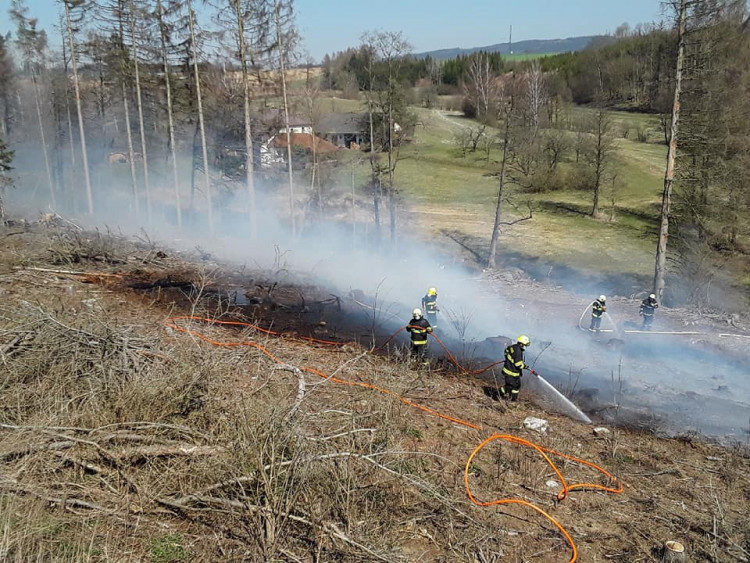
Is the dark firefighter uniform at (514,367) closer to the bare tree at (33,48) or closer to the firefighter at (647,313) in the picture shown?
the firefighter at (647,313)

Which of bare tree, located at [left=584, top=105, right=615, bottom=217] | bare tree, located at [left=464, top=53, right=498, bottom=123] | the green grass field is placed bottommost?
the green grass field

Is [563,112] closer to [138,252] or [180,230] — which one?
[180,230]

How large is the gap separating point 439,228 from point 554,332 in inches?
734

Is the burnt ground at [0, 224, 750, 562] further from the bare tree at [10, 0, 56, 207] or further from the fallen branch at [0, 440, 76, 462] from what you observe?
the bare tree at [10, 0, 56, 207]

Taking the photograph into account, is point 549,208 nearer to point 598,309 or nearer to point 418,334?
point 598,309

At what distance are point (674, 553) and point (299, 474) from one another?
3.54 m

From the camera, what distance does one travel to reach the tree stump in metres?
4.91

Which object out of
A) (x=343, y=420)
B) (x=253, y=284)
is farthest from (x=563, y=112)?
(x=343, y=420)

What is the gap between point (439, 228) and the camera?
3244cm

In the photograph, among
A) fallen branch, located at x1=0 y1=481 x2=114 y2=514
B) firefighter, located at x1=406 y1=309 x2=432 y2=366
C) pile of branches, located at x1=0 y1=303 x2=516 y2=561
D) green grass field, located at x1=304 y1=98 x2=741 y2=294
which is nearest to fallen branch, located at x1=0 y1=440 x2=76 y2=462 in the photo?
pile of branches, located at x1=0 y1=303 x2=516 y2=561

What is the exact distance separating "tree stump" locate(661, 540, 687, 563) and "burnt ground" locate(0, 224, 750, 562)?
23 centimetres

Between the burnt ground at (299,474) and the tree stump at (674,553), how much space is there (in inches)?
8.9

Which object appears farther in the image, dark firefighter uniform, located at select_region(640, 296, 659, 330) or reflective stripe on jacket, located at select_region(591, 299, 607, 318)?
dark firefighter uniform, located at select_region(640, 296, 659, 330)

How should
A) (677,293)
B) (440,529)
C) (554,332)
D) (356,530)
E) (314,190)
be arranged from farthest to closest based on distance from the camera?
(314,190) < (677,293) < (554,332) < (440,529) < (356,530)
